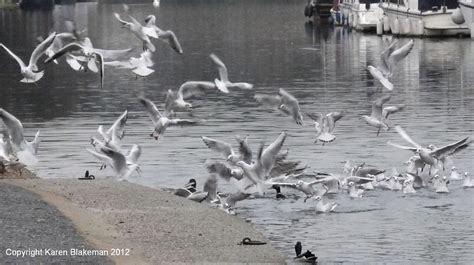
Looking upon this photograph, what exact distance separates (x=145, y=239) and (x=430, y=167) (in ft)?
25.4

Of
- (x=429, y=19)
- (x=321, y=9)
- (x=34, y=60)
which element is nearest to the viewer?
(x=34, y=60)

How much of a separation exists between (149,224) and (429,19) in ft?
170

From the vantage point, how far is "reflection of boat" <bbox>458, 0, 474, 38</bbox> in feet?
206

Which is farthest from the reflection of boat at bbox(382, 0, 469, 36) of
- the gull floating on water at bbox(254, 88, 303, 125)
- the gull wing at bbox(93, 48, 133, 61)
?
the gull wing at bbox(93, 48, 133, 61)

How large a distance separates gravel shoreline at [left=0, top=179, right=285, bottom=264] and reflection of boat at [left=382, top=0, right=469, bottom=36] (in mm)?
47769

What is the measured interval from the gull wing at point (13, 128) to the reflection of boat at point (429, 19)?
4715 cm

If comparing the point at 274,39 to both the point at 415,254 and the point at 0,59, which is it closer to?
the point at 0,59

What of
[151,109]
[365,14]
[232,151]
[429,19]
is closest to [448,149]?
[232,151]

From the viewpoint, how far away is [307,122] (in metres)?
33.6

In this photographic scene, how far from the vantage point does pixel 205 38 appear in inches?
3223

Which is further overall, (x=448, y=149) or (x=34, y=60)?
(x=448, y=149)

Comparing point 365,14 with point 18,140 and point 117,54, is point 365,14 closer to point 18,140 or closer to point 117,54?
point 117,54

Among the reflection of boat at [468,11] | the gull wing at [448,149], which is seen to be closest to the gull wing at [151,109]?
the gull wing at [448,149]

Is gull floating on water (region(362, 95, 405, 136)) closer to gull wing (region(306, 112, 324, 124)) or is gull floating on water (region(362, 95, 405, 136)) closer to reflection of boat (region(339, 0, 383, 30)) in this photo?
gull wing (region(306, 112, 324, 124))
